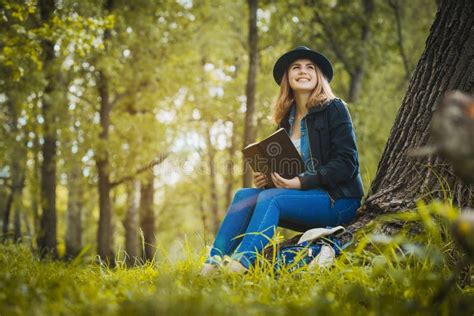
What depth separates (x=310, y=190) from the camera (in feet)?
10.9

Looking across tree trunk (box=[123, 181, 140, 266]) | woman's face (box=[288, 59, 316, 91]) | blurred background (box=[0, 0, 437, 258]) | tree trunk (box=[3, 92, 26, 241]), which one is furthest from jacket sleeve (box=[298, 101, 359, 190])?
tree trunk (box=[123, 181, 140, 266])

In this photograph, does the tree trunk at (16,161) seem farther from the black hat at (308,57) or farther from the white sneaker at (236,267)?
the white sneaker at (236,267)

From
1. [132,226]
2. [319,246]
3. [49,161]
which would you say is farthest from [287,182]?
[132,226]

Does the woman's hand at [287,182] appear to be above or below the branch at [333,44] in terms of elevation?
below

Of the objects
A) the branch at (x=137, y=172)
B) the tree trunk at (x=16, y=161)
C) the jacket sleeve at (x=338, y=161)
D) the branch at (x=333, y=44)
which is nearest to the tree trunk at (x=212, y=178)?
the branch at (x=333, y=44)

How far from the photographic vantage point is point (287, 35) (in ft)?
41.0

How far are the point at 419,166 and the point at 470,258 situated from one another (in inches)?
67.9

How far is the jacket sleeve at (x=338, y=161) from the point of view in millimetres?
3305

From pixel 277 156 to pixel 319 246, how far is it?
76 cm

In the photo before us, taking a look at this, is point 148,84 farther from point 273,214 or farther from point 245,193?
point 273,214

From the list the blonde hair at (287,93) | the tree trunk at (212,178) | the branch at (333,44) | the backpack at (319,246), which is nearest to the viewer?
the backpack at (319,246)

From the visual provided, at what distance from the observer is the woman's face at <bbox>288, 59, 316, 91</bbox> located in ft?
12.6

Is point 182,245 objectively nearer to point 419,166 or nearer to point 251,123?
point 419,166

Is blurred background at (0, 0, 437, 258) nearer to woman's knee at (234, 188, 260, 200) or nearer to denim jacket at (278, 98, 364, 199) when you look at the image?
woman's knee at (234, 188, 260, 200)
